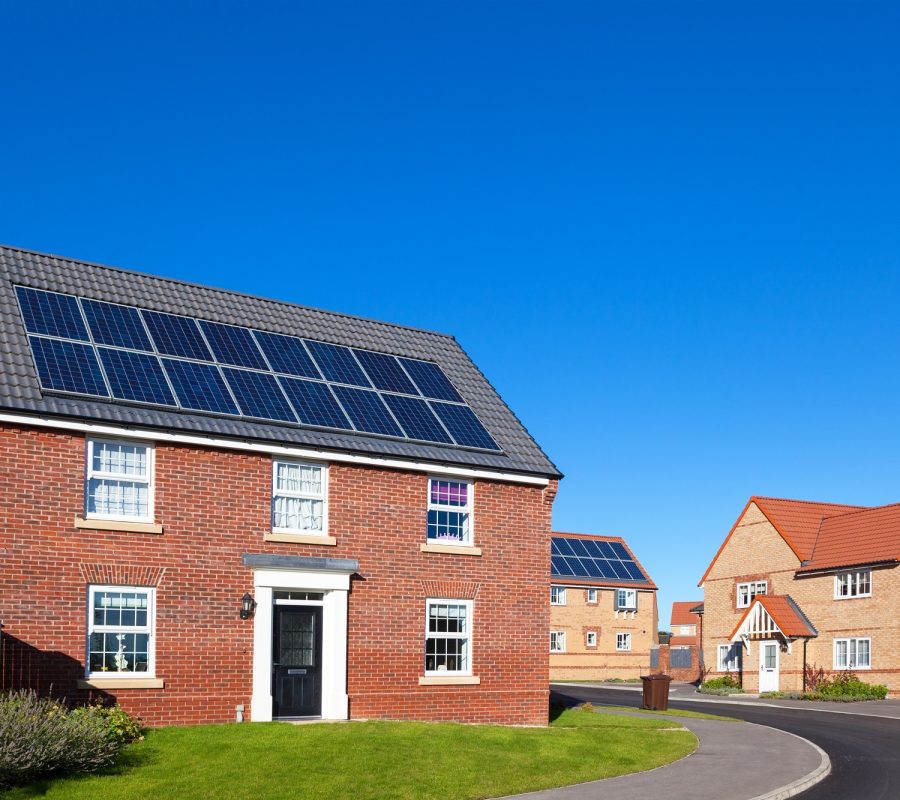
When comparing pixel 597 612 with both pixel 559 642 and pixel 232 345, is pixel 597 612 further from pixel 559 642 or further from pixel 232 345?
pixel 232 345

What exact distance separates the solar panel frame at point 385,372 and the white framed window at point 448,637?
522cm

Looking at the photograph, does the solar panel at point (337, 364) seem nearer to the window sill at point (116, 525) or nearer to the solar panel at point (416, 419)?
the solar panel at point (416, 419)

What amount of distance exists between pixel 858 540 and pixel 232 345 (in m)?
31.3

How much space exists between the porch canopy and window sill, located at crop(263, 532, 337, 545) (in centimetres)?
2852

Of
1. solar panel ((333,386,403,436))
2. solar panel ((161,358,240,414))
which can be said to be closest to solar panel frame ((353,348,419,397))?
solar panel ((333,386,403,436))

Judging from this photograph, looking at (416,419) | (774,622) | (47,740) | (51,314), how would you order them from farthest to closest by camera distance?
1. (774,622)
2. (416,419)
3. (51,314)
4. (47,740)

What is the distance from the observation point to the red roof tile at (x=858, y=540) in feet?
148

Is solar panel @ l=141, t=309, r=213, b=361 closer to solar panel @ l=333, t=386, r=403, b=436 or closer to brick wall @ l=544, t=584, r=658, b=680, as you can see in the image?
solar panel @ l=333, t=386, r=403, b=436

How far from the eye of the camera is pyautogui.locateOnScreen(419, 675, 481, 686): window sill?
2497 cm

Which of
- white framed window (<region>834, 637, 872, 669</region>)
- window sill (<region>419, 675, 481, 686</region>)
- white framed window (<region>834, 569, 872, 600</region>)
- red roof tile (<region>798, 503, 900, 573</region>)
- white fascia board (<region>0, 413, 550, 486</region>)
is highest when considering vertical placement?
white fascia board (<region>0, 413, 550, 486</region>)

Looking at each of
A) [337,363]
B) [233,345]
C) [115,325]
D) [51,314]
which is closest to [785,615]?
[337,363]

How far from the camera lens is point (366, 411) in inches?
1009

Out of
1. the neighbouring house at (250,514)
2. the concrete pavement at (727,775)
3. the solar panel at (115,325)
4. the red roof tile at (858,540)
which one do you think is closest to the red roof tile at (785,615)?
the red roof tile at (858,540)

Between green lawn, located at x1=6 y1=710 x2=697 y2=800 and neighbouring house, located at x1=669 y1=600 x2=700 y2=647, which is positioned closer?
green lawn, located at x1=6 y1=710 x2=697 y2=800
